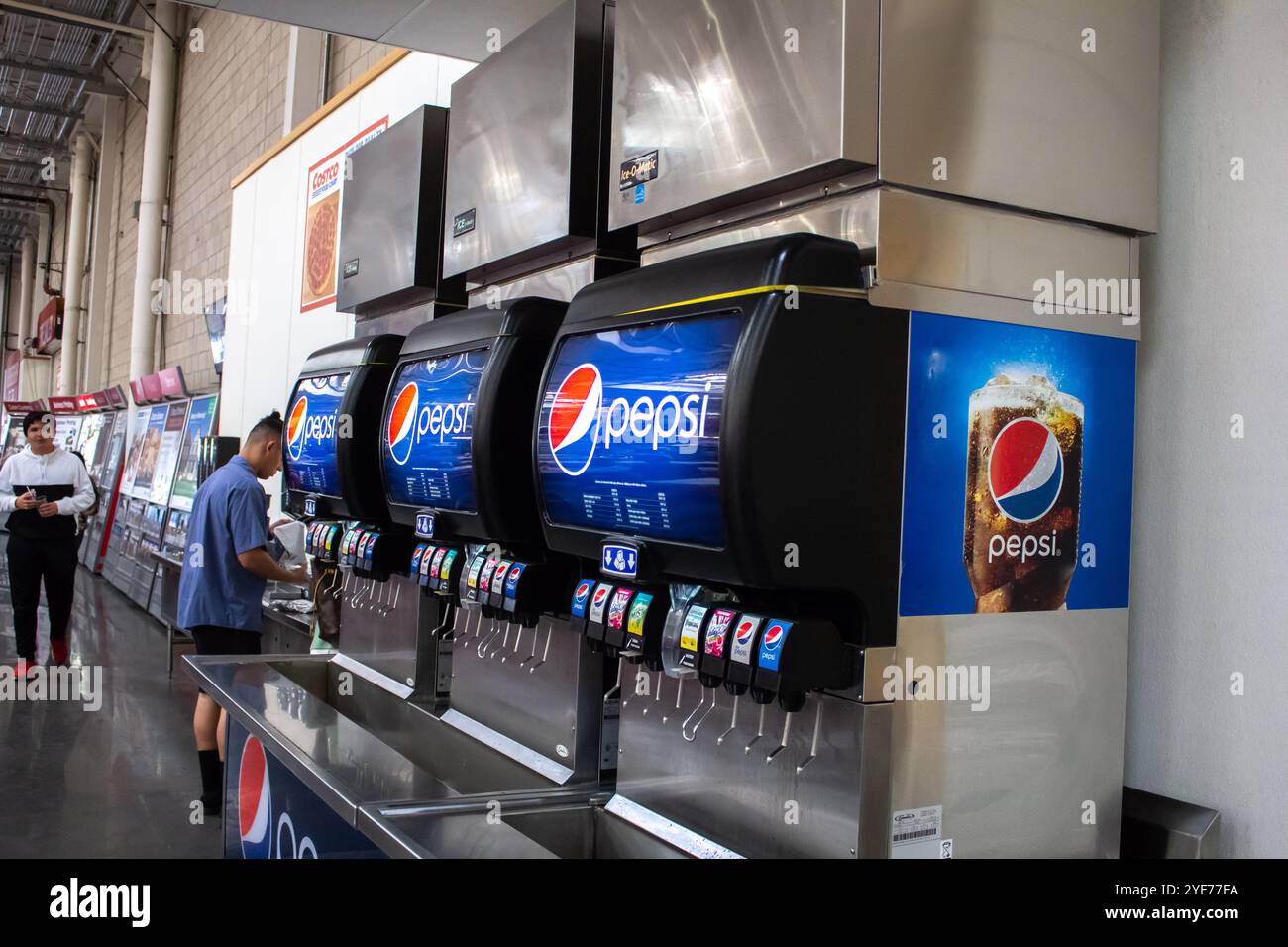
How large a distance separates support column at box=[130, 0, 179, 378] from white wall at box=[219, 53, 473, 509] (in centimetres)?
479

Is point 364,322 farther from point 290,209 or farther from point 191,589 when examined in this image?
point 290,209

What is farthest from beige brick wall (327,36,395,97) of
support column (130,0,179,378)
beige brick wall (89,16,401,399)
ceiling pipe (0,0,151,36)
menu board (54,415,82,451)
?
menu board (54,415,82,451)

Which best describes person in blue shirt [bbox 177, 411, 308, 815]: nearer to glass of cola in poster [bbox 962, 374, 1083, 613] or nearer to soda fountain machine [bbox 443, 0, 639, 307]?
Result: soda fountain machine [bbox 443, 0, 639, 307]

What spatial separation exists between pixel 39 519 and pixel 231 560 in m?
3.22

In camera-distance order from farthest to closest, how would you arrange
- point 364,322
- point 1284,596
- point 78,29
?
point 78,29 < point 364,322 < point 1284,596

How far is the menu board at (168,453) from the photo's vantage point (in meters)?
10.1

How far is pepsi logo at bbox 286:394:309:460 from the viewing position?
10.6ft

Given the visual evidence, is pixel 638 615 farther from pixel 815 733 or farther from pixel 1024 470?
pixel 1024 470

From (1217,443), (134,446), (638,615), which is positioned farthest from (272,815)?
(134,446)

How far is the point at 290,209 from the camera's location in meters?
6.57

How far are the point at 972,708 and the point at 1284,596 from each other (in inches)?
21.7

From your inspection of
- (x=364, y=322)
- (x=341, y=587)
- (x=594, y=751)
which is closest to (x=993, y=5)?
(x=594, y=751)

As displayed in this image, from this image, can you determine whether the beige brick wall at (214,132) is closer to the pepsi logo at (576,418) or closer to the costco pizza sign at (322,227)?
the costco pizza sign at (322,227)

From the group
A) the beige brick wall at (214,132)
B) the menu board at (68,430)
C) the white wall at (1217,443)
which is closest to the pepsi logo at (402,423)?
the white wall at (1217,443)
